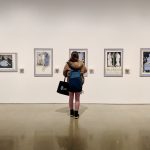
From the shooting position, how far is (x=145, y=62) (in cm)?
1067

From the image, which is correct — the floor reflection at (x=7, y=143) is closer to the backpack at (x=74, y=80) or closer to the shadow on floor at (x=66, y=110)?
the backpack at (x=74, y=80)

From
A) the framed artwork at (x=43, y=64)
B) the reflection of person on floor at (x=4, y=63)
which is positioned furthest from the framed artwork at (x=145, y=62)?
the reflection of person on floor at (x=4, y=63)

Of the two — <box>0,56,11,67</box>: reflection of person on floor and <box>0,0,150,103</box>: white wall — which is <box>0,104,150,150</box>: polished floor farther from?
<box>0,56,11,67</box>: reflection of person on floor

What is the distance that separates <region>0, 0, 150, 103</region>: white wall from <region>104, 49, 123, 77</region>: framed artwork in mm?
137

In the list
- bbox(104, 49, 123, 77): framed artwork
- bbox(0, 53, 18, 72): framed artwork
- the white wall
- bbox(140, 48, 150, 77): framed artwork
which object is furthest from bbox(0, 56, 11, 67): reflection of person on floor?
bbox(140, 48, 150, 77): framed artwork

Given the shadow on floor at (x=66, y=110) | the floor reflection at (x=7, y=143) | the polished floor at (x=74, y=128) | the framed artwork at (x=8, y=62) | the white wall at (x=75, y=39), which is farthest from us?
the framed artwork at (x=8, y=62)

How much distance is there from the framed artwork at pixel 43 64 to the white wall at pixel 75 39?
14 cm

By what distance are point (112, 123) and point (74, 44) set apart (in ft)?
12.7

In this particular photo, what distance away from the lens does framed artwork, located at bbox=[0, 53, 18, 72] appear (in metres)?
10.7

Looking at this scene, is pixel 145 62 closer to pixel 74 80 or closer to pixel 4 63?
pixel 74 80

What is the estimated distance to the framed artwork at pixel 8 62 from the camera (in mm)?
10703

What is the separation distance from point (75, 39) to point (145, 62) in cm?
A: 244

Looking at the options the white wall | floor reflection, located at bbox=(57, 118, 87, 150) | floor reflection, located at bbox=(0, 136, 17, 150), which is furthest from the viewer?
the white wall

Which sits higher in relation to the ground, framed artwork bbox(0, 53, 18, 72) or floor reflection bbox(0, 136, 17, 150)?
framed artwork bbox(0, 53, 18, 72)
